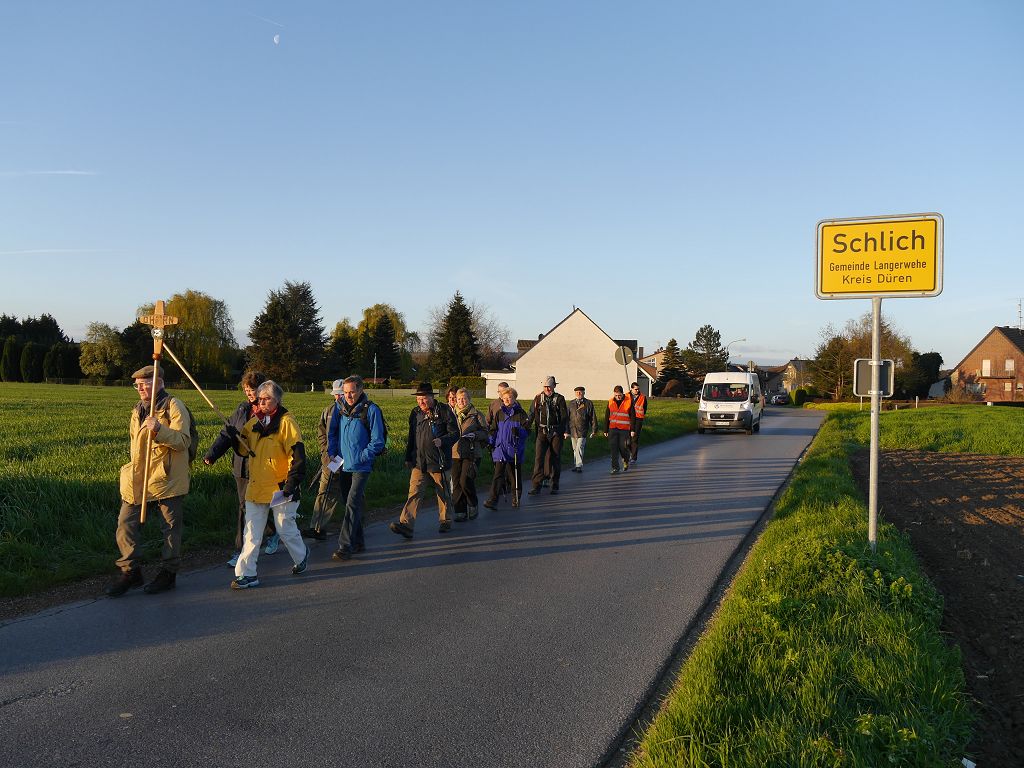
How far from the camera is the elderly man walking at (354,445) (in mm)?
7867

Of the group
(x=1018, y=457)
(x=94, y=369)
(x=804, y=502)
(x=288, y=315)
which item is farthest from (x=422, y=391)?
(x=94, y=369)

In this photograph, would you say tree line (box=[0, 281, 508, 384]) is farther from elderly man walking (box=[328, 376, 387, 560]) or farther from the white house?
elderly man walking (box=[328, 376, 387, 560])

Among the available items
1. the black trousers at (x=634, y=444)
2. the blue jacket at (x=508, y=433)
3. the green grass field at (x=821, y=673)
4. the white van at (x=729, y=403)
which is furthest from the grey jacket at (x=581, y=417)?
the white van at (x=729, y=403)

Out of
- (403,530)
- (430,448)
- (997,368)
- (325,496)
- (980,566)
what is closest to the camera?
(980,566)

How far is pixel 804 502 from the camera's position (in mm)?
10148

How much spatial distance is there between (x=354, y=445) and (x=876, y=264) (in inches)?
207

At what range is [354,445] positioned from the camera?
815cm

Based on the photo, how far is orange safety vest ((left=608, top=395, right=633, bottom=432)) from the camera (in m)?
15.7

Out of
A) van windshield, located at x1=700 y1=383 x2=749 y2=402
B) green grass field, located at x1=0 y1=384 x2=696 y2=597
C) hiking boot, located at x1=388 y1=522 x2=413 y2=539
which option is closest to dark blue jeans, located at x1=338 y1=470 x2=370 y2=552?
hiking boot, located at x1=388 y1=522 x2=413 y2=539

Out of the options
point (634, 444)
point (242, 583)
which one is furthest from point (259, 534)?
point (634, 444)

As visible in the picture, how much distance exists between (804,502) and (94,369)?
8142cm

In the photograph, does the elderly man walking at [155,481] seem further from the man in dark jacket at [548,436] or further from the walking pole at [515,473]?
the man in dark jacket at [548,436]

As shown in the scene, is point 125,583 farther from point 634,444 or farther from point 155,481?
point 634,444

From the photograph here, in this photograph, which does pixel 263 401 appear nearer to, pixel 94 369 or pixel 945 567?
pixel 945 567
